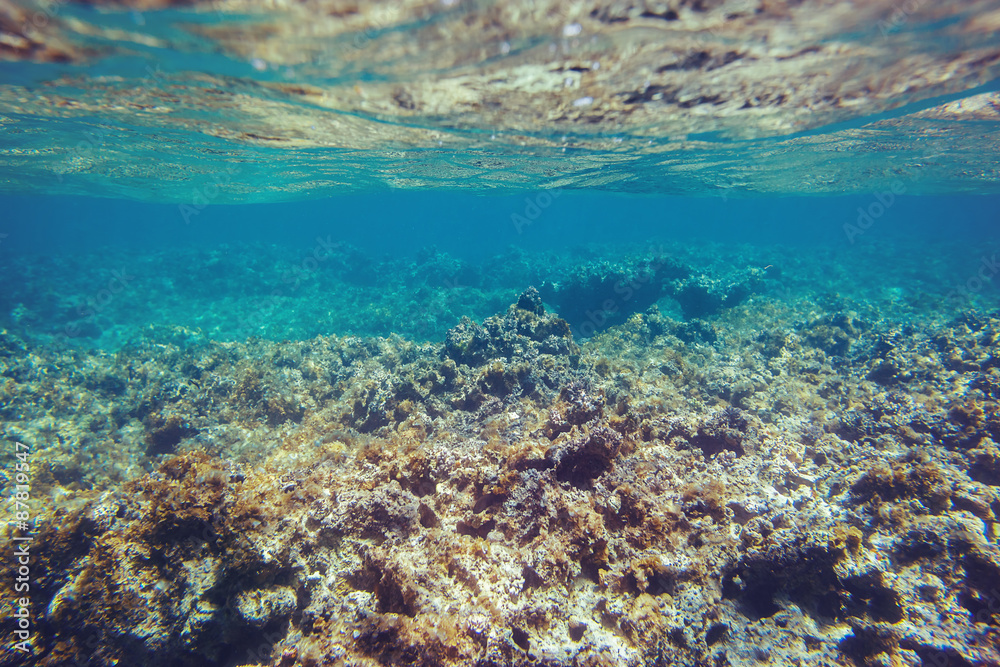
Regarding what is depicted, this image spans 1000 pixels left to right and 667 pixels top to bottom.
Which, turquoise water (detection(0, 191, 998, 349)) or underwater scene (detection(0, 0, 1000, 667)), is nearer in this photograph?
underwater scene (detection(0, 0, 1000, 667))

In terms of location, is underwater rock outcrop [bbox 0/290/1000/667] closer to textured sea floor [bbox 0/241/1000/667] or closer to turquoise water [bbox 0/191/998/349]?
textured sea floor [bbox 0/241/1000/667]

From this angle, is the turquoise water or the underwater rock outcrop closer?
the underwater rock outcrop

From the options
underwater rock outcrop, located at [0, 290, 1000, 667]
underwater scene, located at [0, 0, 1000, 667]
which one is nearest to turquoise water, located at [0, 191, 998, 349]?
underwater scene, located at [0, 0, 1000, 667]

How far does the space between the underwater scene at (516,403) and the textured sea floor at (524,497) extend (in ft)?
0.14

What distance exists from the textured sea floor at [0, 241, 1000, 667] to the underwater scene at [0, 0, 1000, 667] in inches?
1.6

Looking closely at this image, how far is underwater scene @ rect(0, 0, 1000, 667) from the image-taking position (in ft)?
12.9

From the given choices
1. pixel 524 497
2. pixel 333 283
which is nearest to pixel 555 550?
pixel 524 497

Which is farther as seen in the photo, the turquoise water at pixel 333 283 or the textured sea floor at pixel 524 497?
the turquoise water at pixel 333 283

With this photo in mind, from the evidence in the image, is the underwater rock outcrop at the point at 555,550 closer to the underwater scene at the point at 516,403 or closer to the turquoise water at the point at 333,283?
the underwater scene at the point at 516,403

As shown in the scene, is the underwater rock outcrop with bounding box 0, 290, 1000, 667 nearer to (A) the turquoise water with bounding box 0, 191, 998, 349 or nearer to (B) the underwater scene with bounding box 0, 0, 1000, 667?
(B) the underwater scene with bounding box 0, 0, 1000, 667

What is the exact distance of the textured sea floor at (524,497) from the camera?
383 centimetres

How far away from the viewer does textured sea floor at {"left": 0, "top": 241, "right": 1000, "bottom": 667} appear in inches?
151

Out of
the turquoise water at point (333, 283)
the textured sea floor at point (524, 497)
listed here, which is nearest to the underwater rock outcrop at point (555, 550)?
the textured sea floor at point (524, 497)

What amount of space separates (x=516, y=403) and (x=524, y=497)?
173 inches
